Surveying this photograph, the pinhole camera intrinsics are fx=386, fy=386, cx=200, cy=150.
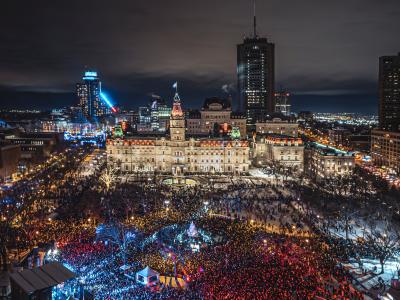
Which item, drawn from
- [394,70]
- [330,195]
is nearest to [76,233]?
[330,195]

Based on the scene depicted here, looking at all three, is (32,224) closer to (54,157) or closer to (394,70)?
(54,157)

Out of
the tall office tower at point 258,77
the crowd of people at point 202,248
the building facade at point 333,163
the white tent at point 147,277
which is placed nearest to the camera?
the crowd of people at point 202,248

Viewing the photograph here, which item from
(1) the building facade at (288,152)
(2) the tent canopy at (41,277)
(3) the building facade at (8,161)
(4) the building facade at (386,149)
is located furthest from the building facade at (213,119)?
(2) the tent canopy at (41,277)

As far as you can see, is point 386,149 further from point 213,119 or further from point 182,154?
point 213,119

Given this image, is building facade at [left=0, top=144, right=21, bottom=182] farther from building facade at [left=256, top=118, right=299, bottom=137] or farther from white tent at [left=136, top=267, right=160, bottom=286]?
building facade at [left=256, top=118, right=299, bottom=137]

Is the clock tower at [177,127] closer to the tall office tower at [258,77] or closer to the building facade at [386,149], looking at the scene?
the building facade at [386,149]

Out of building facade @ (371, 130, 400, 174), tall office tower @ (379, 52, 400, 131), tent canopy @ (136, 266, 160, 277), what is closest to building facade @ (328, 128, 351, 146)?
tall office tower @ (379, 52, 400, 131)

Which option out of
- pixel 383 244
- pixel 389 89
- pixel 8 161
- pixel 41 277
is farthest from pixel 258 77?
pixel 41 277
